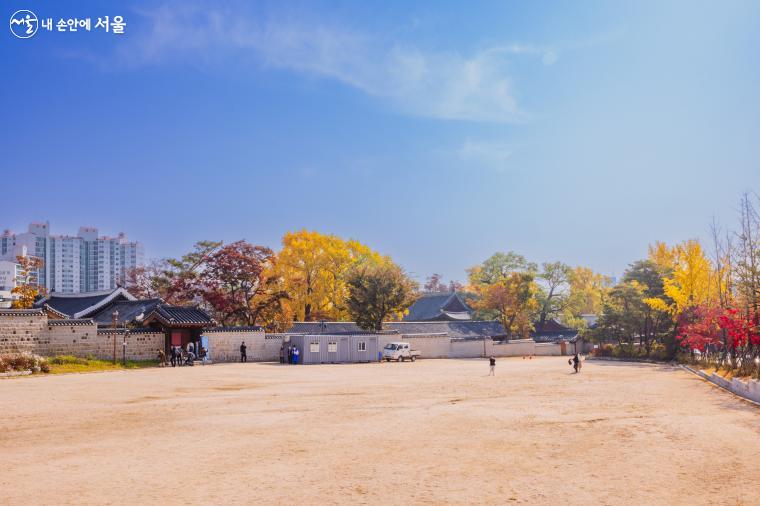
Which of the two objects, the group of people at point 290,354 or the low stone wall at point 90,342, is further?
the group of people at point 290,354

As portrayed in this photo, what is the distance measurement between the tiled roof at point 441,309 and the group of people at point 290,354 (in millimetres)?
34670

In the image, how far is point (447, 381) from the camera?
30.8m

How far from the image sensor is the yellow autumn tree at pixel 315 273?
63156 mm

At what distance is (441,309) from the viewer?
8081 centimetres

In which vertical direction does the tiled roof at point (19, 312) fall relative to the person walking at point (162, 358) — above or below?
above

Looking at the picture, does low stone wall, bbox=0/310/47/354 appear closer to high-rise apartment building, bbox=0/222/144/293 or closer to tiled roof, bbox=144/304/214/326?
tiled roof, bbox=144/304/214/326

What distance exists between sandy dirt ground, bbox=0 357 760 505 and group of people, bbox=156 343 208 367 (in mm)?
17340

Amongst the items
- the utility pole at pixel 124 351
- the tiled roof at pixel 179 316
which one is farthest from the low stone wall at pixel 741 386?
the utility pole at pixel 124 351

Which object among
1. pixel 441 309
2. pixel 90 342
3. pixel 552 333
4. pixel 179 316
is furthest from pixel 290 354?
pixel 552 333

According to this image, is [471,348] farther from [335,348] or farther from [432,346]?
[335,348]

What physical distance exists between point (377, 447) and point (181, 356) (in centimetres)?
3228

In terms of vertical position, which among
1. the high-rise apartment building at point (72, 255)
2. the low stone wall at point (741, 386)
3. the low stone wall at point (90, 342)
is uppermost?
the high-rise apartment building at point (72, 255)

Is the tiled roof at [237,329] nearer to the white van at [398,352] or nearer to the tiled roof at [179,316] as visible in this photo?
the tiled roof at [179,316]

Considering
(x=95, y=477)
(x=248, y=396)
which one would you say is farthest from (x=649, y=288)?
(x=95, y=477)
